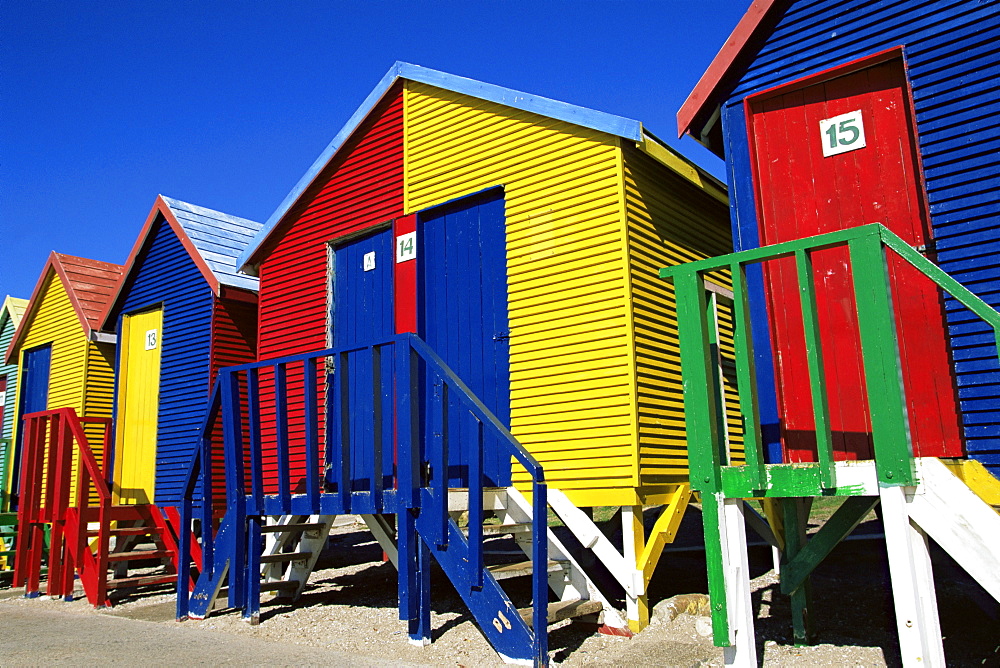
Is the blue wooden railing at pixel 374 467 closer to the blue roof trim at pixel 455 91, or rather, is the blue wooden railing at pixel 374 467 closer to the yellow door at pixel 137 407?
the blue roof trim at pixel 455 91

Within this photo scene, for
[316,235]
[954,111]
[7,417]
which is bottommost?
[7,417]

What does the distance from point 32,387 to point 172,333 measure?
589 centimetres

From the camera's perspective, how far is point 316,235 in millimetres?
10727

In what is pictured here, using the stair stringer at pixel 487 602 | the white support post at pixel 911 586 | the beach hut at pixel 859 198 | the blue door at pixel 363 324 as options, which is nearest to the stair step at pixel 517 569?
the stair stringer at pixel 487 602

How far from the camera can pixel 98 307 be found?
51.1 ft

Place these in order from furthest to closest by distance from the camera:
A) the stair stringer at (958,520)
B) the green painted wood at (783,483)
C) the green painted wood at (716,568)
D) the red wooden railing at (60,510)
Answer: the red wooden railing at (60,510) < the green painted wood at (716,568) < the green painted wood at (783,483) < the stair stringer at (958,520)

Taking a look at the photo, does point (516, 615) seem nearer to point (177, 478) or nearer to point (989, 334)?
point (989, 334)

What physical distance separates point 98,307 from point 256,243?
6.01 m

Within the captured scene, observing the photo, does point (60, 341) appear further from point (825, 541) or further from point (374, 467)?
point (825, 541)

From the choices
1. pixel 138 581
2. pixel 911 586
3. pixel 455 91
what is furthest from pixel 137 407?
pixel 911 586

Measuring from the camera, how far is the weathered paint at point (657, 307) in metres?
7.69

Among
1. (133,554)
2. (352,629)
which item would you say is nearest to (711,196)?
(352,629)

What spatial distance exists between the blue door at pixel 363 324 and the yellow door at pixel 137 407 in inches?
192

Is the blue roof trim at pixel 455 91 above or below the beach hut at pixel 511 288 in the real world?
above
